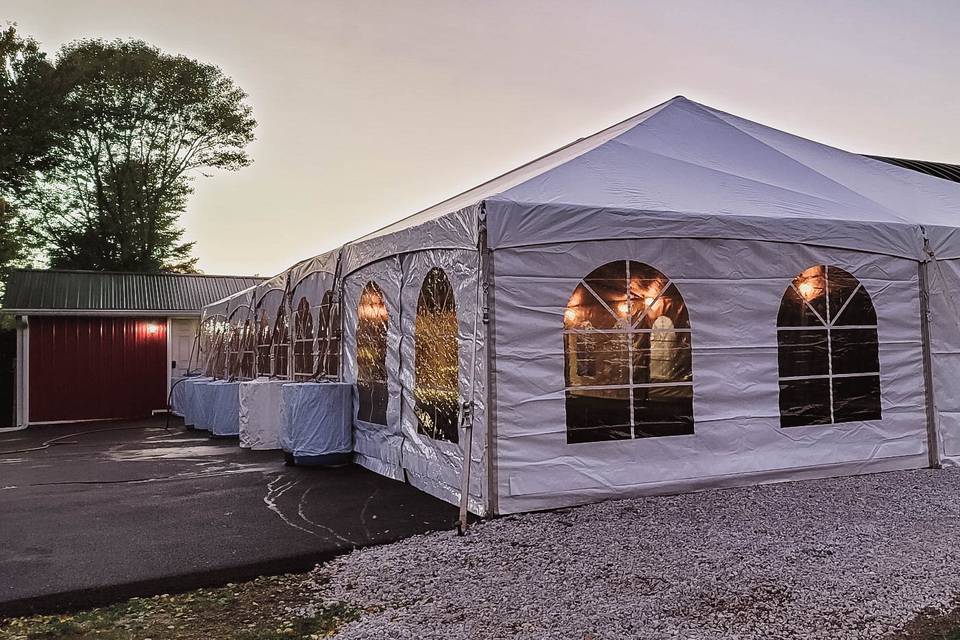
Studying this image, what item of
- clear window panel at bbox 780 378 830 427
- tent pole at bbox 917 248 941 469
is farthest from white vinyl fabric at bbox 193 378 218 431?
tent pole at bbox 917 248 941 469

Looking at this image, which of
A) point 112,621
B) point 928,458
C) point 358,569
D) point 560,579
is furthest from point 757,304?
point 112,621

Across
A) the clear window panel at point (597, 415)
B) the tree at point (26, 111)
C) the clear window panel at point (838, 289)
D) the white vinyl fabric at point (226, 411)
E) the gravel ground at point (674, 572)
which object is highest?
the tree at point (26, 111)

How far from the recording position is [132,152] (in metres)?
25.7

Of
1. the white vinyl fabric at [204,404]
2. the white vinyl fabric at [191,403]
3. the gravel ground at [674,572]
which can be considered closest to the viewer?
the gravel ground at [674,572]

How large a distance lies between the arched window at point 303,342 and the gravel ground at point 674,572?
5525 millimetres

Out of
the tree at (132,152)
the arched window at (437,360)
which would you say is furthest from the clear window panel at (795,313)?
the tree at (132,152)

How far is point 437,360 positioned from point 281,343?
5813mm

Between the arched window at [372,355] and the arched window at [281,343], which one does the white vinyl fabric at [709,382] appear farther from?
the arched window at [281,343]

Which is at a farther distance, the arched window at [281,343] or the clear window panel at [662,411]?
the arched window at [281,343]

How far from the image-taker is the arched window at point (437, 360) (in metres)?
5.92

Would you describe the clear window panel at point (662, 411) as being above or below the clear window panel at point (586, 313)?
below

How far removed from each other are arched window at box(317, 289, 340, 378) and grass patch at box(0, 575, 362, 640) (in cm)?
480

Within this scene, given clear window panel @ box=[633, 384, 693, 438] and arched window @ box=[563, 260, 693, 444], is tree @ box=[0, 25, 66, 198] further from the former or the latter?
clear window panel @ box=[633, 384, 693, 438]

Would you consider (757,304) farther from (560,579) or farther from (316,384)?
(316,384)
